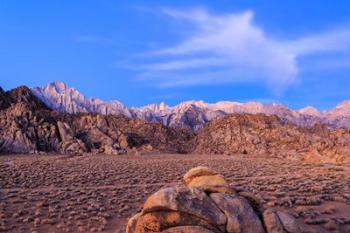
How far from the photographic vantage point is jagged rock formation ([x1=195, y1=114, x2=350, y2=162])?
238ft

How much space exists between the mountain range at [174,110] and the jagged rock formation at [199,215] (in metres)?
111

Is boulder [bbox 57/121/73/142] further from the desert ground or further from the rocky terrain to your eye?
the desert ground

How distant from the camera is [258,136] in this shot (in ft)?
262

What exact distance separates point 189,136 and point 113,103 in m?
73.3

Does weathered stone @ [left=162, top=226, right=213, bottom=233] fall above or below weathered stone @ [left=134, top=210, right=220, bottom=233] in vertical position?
below

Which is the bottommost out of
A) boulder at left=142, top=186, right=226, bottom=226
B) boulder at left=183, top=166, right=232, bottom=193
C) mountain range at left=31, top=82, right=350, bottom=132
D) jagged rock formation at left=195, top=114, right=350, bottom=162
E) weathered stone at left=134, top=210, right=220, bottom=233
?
weathered stone at left=134, top=210, right=220, bottom=233

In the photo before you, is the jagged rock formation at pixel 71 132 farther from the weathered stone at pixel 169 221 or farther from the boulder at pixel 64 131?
the weathered stone at pixel 169 221

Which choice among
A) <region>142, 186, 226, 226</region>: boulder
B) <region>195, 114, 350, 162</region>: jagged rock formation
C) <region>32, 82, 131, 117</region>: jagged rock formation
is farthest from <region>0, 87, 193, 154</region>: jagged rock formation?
<region>32, 82, 131, 117</region>: jagged rock formation

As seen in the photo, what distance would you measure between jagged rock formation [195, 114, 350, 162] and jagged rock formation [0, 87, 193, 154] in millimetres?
4260

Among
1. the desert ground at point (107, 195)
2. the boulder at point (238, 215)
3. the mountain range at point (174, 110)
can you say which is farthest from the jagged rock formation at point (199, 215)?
the mountain range at point (174, 110)

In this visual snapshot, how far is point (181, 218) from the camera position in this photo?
39.3 ft

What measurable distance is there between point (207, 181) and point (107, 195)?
15.6 meters

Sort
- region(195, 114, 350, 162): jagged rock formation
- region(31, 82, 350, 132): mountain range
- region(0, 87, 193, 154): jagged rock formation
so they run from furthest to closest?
1. region(31, 82, 350, 132): mountain range
2. region(195, 114, 350, 162): jagged rock formation
3. region(0, 87, 193, 154): jagged rock formation

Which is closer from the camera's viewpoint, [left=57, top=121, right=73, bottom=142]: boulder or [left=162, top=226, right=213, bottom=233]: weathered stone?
[left=162, top=226, right=213, bottom=233]: weathered stone
